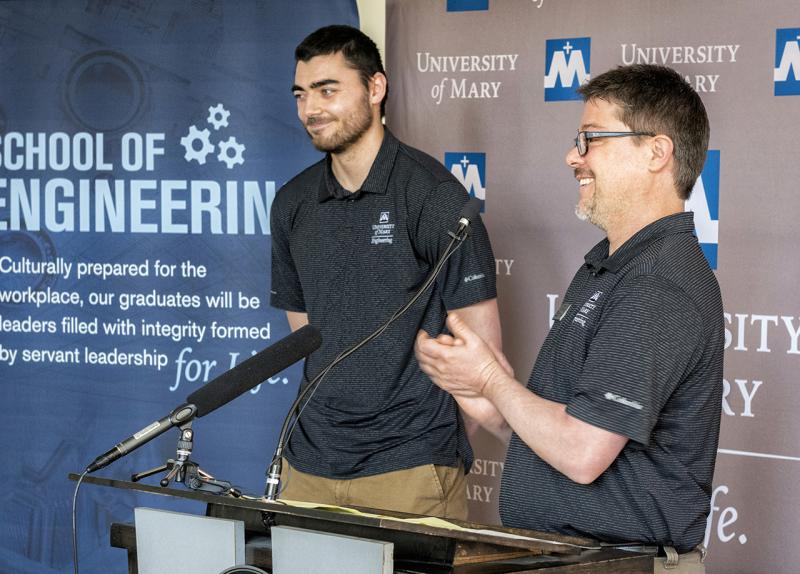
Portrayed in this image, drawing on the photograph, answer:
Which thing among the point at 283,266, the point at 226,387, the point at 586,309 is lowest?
the point at 226,387

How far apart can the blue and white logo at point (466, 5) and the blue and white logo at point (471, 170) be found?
1.46 ft

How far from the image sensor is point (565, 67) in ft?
10.0

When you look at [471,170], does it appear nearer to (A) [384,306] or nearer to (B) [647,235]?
(A) [384,306]

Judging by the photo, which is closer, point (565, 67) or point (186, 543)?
point (186, 543)

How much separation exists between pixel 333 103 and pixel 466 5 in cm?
70

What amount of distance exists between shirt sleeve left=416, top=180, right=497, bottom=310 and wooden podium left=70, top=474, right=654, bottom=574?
3.58 ft

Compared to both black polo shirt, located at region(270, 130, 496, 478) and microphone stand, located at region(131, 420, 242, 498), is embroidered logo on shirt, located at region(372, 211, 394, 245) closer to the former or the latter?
black polo shirt, located at region(270, 130, 496, 478)

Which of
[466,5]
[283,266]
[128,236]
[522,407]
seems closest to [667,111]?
[522,407]

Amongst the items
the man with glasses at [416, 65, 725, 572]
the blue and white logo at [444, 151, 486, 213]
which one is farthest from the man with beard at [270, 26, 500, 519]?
the man with glasses at [416, 65, 725, 572]

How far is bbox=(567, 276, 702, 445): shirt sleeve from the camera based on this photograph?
5.28 feet

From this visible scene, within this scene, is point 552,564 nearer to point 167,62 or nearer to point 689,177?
A: point 689,177

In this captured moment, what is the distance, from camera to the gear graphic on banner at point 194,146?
3449 mm

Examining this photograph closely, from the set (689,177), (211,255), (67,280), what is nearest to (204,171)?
(211,255)

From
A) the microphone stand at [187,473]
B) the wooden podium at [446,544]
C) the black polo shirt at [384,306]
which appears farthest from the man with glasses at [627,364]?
the black polo shirt at [384,306]
